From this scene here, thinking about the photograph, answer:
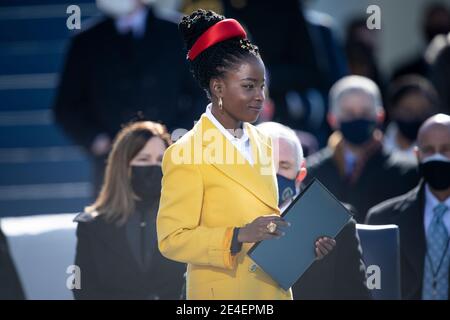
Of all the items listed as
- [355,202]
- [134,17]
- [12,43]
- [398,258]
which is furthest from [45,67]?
[398,258]

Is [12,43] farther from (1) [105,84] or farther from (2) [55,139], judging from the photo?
(1) [105,84]

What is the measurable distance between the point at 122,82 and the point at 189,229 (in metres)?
3.21

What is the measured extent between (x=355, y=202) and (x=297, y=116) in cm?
107

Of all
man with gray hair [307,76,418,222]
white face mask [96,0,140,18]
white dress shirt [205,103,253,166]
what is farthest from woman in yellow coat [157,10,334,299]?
white face mask [96,0,140,18]

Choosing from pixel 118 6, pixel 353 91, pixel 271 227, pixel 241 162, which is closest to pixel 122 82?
pixel 118 6

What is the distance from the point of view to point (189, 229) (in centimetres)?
471

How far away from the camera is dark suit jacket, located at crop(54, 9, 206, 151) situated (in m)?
7.73

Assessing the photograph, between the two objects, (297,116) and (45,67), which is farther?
(45,67)

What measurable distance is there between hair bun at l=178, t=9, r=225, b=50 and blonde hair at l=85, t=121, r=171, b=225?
138 centimetres

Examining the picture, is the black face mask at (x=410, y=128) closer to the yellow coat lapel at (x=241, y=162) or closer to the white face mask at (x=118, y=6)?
the white face mask at (x=118, y=6)

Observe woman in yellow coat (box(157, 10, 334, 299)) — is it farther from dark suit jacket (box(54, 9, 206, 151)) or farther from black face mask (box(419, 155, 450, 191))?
dark suit jacket (box(54, 9, 206, 151))

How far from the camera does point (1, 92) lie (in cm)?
961

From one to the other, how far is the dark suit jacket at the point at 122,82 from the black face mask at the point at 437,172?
63.3 inches
